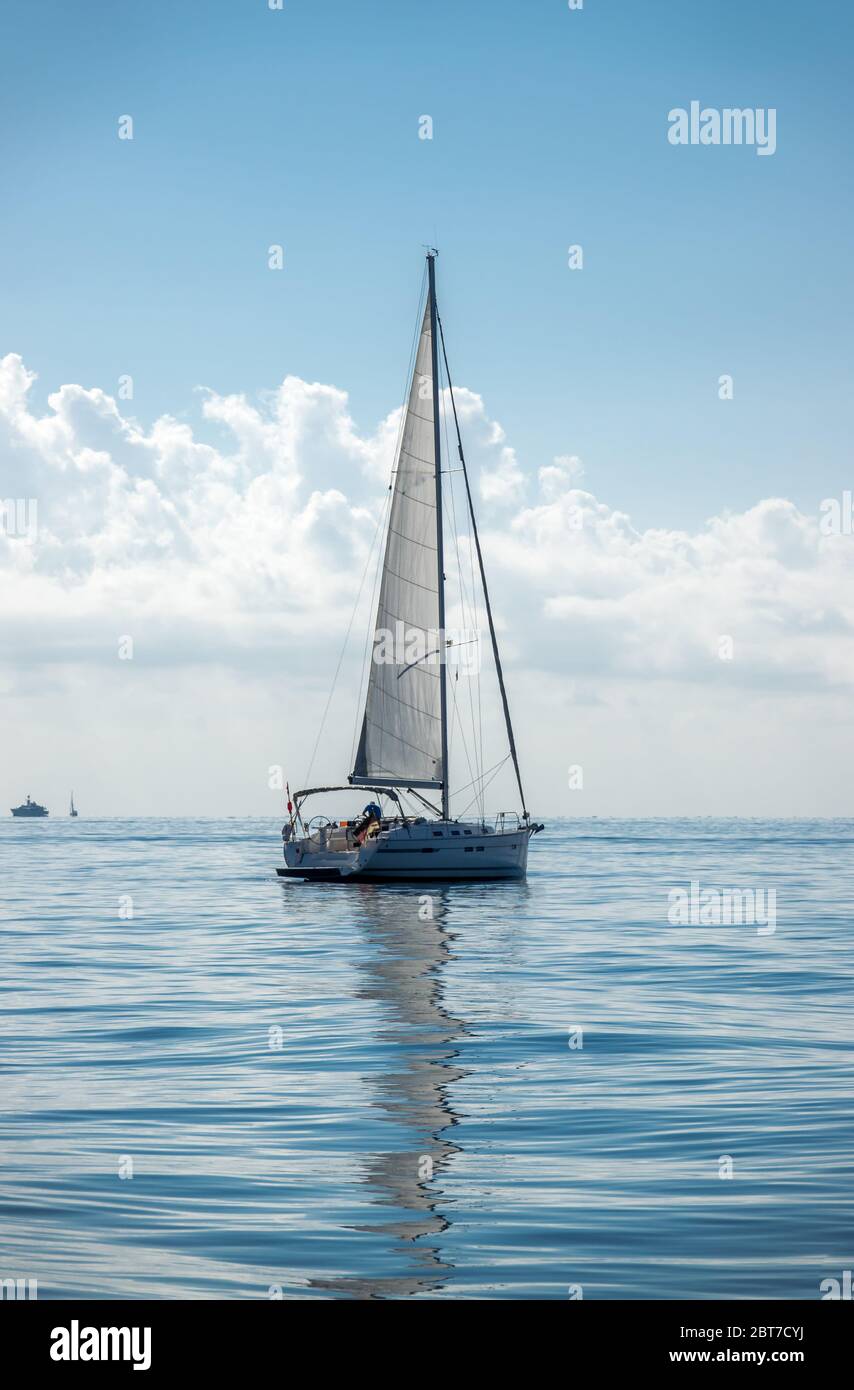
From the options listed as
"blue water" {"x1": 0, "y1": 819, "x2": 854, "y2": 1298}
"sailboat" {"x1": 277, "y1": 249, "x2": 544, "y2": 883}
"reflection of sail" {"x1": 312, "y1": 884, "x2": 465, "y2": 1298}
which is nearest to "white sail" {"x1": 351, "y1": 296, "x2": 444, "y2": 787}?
"sailboat" {"x1": 277, "y1": 249, "x2": 544, "y2": 883}

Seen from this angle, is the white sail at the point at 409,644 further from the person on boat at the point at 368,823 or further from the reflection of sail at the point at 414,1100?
the reflection of sail at the point at 414,1100

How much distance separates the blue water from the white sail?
28.7 meters

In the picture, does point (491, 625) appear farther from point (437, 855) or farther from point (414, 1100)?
point (414, 1100)

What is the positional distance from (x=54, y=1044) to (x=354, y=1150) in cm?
898

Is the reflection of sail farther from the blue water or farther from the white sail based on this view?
the white sail

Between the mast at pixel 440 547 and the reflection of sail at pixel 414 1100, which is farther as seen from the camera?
the mast at pixel 440 547

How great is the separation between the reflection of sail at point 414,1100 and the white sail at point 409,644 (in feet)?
89.0

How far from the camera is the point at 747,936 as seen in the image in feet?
140

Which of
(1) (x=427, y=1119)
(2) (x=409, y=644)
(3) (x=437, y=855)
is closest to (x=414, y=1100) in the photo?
(1) (x=427, y=1119)

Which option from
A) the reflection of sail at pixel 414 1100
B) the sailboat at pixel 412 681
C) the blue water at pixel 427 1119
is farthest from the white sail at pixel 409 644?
the blue water at pixel 427 1119

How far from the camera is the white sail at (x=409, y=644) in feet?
222
